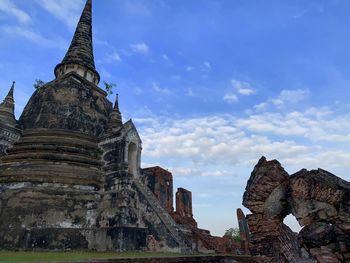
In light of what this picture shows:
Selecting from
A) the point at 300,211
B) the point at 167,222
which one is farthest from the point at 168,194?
the point at 300,211

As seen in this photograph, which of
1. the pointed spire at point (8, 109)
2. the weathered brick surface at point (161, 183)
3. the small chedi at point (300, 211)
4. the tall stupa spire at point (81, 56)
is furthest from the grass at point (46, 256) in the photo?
the weathered brick surface at point (161, 183)

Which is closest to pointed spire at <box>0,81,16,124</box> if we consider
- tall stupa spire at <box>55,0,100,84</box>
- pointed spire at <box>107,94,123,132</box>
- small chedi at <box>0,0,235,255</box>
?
small chedi at <box>0,0,235,255</box>

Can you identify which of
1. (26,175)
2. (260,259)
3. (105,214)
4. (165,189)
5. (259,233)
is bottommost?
(260,259)

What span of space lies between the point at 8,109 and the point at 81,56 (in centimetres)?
668

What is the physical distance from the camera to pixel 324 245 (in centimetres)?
511

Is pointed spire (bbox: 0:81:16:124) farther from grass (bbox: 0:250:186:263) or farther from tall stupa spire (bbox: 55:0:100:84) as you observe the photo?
grass (bbox: 0:250:186:263)

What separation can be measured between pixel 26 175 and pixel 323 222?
11.1 m

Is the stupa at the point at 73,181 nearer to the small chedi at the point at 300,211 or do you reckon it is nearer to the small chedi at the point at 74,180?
the small chedi at the point at 74,180

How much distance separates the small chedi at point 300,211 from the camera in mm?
5105

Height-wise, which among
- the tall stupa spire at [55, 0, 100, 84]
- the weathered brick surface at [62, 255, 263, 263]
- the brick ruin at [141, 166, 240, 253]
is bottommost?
the weathered brick surface at [62, 255, 263, 263]

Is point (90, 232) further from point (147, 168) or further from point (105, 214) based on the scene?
point (147, 168)

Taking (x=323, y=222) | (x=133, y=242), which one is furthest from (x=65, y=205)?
(x=323, y=222)

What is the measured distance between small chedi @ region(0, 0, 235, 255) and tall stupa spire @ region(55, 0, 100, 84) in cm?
252

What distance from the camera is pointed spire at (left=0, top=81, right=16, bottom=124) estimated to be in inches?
605
